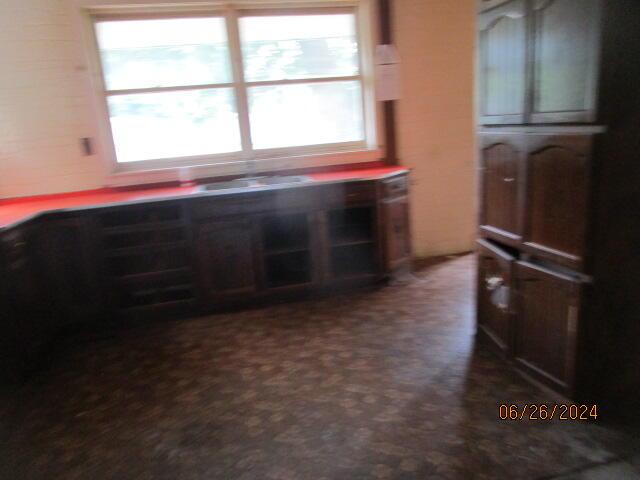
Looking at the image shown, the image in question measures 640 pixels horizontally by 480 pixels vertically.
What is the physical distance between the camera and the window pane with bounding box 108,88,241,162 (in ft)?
11.9

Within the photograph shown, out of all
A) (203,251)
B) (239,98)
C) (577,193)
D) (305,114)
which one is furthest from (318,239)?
(577,193)

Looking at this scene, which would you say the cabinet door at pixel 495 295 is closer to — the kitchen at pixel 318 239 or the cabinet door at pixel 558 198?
the kitchen at pixel 318 239

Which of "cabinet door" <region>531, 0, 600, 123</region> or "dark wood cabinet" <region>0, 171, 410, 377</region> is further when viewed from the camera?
"dark wood cabinet" <region>0, 171, 410, 377</region>

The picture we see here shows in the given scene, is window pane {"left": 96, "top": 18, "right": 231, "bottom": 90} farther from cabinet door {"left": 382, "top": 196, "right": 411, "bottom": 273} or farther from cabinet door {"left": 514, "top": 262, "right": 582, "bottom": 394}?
cabinet door {"left": 514, "top": 262, "right": 582, "bottom": 394}

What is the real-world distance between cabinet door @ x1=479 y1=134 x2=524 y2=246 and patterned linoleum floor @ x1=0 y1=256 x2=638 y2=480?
0.73 meters

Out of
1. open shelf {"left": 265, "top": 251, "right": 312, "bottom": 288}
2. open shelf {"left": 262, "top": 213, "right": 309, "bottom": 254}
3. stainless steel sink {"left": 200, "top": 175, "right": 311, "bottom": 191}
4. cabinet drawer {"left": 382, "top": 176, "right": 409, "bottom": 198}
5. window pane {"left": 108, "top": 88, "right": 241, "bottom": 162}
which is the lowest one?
open shelf {"left": 265, "top": 251, "right": 312, "bottom": 288}

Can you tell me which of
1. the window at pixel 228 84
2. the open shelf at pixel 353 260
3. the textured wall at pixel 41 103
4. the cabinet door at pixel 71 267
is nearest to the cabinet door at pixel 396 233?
the open shelf at pixel 353 260

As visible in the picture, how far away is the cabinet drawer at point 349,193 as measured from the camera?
133 inches

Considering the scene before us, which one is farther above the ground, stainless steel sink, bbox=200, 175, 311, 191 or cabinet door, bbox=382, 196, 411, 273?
stainless steel sink, bbox=200, 175, 311, 191

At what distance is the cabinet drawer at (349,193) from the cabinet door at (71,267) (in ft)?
5.62

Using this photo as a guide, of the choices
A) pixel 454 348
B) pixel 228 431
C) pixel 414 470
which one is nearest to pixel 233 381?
pixel 228 431

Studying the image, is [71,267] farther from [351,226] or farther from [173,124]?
[351,226]

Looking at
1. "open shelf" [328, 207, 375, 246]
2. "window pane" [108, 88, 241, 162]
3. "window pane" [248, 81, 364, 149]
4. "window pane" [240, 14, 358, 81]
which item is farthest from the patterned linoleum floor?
"window pane" [240, 14, 358, 81]

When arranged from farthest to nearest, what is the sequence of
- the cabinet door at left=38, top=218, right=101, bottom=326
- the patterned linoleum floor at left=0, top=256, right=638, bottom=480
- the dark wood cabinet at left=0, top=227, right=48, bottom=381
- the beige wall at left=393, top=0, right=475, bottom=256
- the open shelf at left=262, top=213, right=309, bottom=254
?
the beige wall at left=393, top=0, right=475, bottom=256 → the open shelf at left=262, top=213, right=309, bottom=254 → the cabinet door at left=38, top=218, right=101, bottom=326 → the dark wood cabinet at left=0, top=227, right=48, bottom=381 → the patterned linoleum floor at left=0, top=256, right=638, bottom=480
